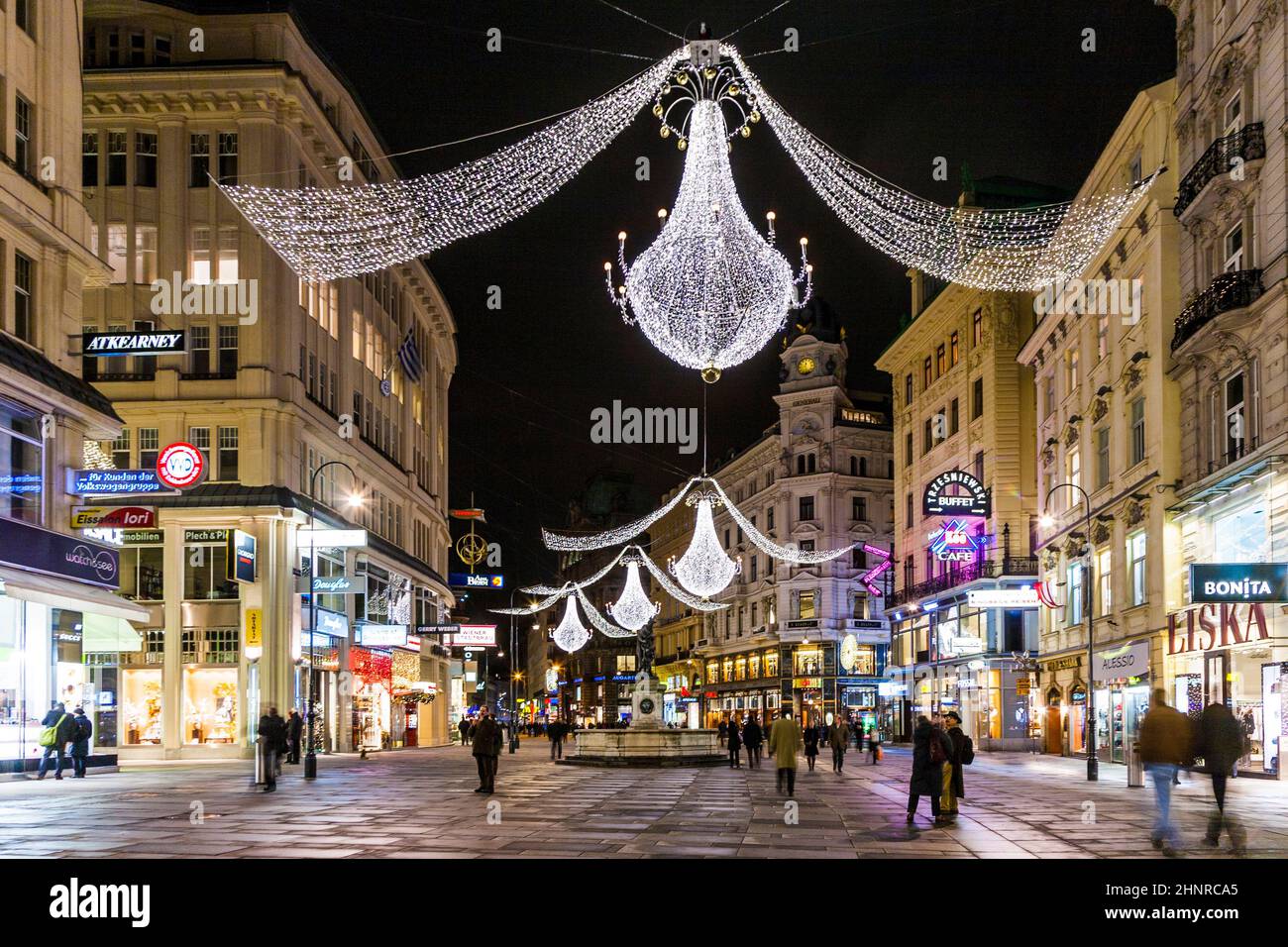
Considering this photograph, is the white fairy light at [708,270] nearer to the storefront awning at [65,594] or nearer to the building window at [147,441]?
the storefront awning at [65,594]

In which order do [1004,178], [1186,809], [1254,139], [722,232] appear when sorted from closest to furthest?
[722,232]
[1186,809]
[1254,139]
[1004,178]

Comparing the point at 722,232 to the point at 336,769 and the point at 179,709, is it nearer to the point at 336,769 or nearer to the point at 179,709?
the point at 336,769

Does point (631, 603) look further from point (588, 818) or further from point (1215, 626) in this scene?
point (588, 818)

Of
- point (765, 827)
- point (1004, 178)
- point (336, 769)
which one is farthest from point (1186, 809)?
point (1004, 178)

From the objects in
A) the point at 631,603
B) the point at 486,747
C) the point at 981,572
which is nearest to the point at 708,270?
the point at 486,747

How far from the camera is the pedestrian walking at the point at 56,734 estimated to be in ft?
108

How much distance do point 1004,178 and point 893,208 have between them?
175 ft

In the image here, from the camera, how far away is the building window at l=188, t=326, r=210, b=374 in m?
51.7

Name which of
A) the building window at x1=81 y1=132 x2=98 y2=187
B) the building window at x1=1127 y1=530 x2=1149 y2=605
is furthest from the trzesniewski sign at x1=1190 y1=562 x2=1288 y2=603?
the building window at x1=81 y1=132 x2=98 y2=187

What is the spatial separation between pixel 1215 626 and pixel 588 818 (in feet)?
69.7

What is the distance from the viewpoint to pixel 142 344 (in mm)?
31750

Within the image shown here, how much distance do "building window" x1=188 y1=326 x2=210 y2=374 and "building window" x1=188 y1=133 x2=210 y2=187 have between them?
5.41 m

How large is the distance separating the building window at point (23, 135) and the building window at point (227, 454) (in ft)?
60.6

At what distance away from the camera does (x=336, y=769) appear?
1629 inches
